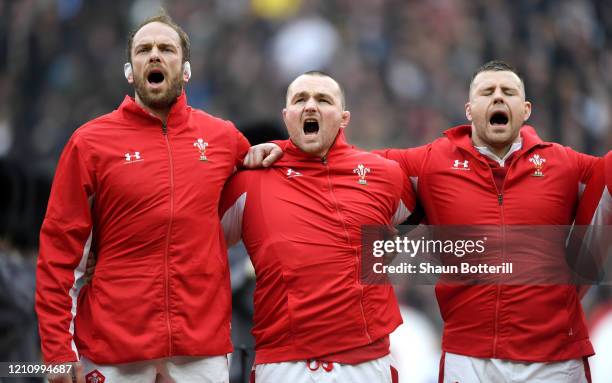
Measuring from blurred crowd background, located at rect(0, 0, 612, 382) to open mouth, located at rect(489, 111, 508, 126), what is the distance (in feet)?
12.4

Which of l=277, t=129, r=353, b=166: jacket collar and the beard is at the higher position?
the beard

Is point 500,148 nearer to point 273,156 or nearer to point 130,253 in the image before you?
point 273,156

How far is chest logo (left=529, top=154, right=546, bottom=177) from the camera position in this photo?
438 cm

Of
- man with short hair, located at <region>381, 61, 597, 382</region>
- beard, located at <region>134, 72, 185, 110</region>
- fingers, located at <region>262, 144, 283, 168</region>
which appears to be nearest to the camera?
beard, located at <region>134, 72, 185, 110</region>

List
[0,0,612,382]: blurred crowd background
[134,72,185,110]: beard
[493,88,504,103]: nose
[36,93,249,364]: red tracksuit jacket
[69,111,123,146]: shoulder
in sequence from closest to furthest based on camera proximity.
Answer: [36,93,249,364]: red tracksuit jacket < [69,111,123,146]: shoulder < [134,72,185,110]: beard < [493,88,504,103]: nose < [0,0,612,382]: blurred crowd background

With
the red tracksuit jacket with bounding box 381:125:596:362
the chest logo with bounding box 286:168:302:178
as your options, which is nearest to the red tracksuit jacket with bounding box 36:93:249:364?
the chest logo with bounding box 286:168:302:178

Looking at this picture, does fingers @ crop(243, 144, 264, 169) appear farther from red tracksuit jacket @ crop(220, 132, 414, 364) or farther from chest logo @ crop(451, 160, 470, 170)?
chest logo @ crop(451, 160, 470, 170)

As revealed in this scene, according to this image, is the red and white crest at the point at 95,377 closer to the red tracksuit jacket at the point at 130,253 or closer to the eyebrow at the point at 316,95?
the red tracksuit jacket at the point at 130,253

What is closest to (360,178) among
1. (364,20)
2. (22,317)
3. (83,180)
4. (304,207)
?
(304,207)

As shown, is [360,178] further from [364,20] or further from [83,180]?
[364,20]

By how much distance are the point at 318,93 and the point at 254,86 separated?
17.1 feet

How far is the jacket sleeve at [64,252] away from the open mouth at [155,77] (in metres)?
0.42

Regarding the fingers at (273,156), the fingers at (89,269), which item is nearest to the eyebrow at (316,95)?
the fingers at (273,156)

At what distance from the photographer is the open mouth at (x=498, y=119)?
4426mm
